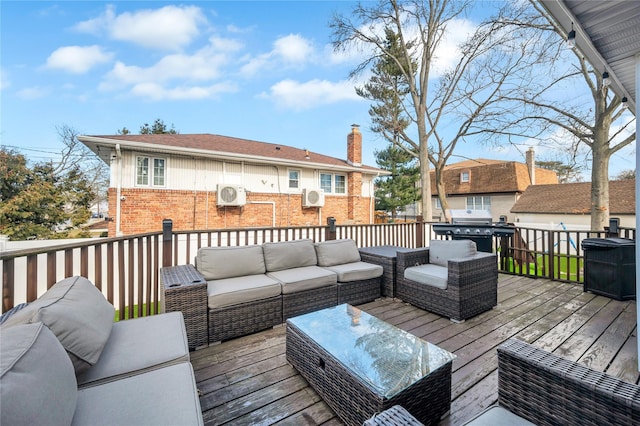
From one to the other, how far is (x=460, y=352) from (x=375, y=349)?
1089 mm

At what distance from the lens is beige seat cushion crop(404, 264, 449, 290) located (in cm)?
311

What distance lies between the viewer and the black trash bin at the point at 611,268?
3.54 m

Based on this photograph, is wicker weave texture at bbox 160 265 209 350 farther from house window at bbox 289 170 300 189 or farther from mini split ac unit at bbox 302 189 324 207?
house window at bbox 289 170 300 189

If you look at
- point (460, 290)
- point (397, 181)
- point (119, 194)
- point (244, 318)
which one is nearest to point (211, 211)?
point (119, 194)

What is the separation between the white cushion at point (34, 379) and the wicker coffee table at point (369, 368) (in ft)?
4.03

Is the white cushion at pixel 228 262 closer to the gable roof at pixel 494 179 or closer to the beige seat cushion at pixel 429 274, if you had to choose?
the beige seat cushion at pixel 429 274

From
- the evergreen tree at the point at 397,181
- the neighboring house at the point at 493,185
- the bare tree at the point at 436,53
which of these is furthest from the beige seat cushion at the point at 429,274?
the neighboring house at the point at 493,185

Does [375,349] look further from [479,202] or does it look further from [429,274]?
[479,202]

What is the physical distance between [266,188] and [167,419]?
31.3 feet

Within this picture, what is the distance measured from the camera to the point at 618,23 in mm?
2174

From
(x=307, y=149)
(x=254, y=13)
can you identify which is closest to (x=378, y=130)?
(x=307, y=149)

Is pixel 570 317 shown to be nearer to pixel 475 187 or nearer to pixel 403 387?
pixel 403 387

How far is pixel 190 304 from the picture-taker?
7.93 feet

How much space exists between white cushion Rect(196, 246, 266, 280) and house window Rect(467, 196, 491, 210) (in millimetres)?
19832
